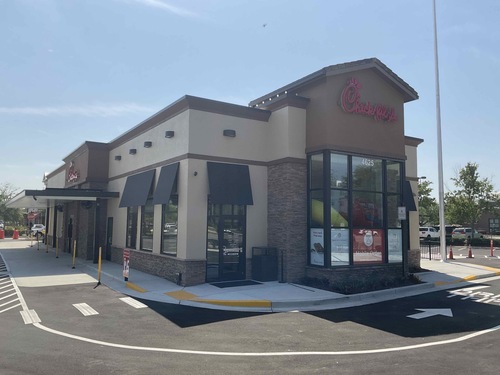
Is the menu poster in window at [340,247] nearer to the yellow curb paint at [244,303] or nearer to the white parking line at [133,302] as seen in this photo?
the yellow curb paint at [244,303]

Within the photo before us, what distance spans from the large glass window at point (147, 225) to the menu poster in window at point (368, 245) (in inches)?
323

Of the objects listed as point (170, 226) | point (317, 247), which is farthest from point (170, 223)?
point (317, 247)

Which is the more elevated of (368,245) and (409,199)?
(409,199)

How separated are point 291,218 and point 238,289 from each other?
3.25m

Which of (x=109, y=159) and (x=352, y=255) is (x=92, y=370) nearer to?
(x=352, y=255)

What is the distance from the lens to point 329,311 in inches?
419

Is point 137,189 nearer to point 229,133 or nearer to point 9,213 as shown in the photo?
point 229,133

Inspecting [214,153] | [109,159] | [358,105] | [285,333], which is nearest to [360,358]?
[285,333]

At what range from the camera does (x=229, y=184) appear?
47.7 ft

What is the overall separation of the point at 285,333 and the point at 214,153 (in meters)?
7.81

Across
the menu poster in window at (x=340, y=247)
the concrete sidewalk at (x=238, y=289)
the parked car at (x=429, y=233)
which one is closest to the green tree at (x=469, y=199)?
the parked car at (x=429, y=233)

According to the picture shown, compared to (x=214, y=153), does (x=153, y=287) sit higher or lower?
lower

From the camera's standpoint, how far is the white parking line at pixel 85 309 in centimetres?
996

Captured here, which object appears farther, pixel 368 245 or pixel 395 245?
pixel 395 245
